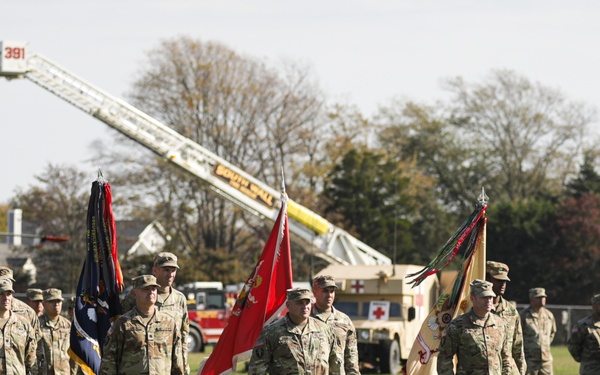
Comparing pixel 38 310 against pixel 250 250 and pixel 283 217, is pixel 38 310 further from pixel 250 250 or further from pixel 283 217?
pixel 250 250

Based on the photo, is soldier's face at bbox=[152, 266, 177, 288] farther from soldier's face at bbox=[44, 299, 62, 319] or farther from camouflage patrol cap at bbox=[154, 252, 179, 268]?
soldier's face at bbox=[44, 299, 62, 319]

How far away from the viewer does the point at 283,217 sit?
42.2ft

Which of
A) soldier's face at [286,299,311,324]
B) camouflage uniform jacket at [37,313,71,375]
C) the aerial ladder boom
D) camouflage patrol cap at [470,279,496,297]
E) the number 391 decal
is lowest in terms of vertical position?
camouflage uniform jacket at [37,313,71,375]

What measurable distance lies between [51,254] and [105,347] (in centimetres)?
4400

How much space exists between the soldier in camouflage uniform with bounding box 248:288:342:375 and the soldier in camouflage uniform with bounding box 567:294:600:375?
4323mm

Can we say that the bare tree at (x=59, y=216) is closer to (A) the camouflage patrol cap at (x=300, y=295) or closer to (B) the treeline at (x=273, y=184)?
(B) the treeline at (x=273, y=184)

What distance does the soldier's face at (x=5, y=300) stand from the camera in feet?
38.7

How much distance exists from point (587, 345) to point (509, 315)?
169 centimetres

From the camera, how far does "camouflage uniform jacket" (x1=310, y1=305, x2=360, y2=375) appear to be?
35.0ft

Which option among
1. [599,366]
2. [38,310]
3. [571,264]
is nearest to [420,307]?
[38,310]

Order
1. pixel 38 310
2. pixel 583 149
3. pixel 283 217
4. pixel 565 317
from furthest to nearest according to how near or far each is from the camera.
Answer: pixel 583 149, pixel 565 317, pixel 38 310, pixel 283 217

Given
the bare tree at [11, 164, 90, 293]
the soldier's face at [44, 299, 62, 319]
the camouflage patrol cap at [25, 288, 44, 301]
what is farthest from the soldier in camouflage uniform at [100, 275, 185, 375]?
the bare tree at [11, 164, 90, 293]

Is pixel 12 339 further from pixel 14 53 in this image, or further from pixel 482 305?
pixel 14 53

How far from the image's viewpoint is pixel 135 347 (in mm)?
10258
